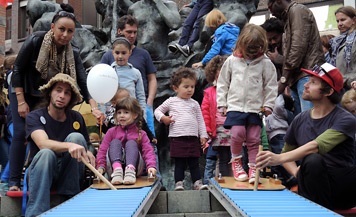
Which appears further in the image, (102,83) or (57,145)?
(102,83)

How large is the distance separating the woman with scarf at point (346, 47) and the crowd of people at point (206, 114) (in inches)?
0.5

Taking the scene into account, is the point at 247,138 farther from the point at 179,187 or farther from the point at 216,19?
the point at 216,19

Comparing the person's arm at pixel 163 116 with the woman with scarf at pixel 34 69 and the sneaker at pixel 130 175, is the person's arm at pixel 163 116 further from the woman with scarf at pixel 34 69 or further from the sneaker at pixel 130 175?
the sneaker at pixel 130 175

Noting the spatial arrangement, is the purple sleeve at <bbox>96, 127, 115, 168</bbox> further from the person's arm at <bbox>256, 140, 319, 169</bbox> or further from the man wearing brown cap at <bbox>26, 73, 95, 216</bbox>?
the person's arm at <bbox>256, 140, 319, 169</bbox>

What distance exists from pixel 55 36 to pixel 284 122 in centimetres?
302

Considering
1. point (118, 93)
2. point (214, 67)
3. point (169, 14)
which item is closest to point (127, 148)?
point (118, 93)

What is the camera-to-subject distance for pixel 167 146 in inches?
356

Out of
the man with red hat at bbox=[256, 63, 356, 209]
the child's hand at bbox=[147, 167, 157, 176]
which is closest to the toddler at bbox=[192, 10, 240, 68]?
the child's hand at bbox=[147, 167, 157, 176]

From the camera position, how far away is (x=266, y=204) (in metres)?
3.68

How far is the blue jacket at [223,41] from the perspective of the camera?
719cm

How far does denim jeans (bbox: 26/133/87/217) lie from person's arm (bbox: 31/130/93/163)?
7cm

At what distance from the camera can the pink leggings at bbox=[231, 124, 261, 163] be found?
4973 mm

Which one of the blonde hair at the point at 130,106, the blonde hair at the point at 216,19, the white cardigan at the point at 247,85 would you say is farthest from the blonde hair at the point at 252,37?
the blonde hair at the point at 216,19

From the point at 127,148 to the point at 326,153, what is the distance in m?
2.02
